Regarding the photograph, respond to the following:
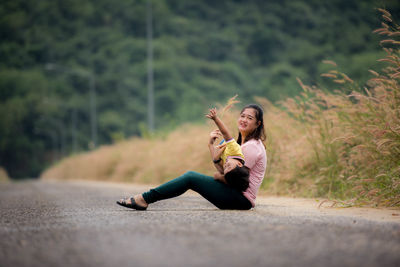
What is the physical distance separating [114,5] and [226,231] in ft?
204

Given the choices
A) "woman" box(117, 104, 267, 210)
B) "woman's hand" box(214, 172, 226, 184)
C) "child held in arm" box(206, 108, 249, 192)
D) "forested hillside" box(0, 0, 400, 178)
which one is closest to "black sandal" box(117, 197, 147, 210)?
"woman" box(117, 104, 267, 210)

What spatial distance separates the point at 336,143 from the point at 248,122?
10.5 ft

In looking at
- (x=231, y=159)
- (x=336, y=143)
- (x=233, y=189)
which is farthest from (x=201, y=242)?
(x=336, y=143)

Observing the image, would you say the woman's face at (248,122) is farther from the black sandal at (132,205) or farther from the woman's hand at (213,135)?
the black sandal at (132,205)

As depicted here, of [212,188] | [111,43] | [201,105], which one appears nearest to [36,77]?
[111,43]

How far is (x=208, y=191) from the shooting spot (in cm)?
606

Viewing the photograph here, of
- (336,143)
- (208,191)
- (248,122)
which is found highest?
(248,122)

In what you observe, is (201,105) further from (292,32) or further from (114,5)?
(114,5)

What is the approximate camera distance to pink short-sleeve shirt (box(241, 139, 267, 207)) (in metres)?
5.96

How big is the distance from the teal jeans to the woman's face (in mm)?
701

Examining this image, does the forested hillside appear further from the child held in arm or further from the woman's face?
the child held in arm

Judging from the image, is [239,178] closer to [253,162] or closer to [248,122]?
[253,162]

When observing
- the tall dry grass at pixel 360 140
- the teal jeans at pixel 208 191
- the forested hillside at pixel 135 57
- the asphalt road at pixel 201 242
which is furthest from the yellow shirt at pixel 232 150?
the forested hillside at pixel 135 57

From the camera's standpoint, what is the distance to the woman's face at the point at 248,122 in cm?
611
